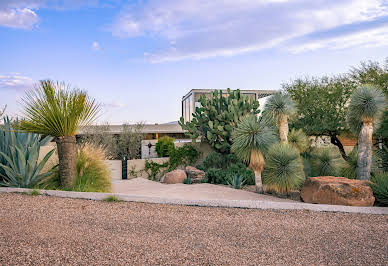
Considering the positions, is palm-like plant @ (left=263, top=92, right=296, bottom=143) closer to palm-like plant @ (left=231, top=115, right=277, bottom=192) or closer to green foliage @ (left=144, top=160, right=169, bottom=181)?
palm-like plant @ (left=231, top=115, right=277, bottom=192)

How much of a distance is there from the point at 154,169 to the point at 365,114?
8133 millimetres

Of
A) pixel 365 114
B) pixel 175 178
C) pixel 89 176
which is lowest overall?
pixel 175 178

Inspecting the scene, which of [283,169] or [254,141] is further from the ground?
[254,141]

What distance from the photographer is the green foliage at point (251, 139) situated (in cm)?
780

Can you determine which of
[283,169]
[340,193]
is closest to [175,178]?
[283,169]

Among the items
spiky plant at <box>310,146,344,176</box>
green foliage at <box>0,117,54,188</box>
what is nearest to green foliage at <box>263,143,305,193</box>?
spiky plant at <box>310,146,344,176</box>

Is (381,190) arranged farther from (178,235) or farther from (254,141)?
(178,235)

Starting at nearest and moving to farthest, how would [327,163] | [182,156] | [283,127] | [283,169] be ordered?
[283,169] < [283,127] < [327,163] < [182,156]

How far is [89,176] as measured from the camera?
24.3 feet

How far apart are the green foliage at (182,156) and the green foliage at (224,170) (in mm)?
1323

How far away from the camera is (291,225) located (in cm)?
483

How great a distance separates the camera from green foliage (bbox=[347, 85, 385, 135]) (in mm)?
7613

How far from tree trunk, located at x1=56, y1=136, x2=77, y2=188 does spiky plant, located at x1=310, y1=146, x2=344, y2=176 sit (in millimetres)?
5846

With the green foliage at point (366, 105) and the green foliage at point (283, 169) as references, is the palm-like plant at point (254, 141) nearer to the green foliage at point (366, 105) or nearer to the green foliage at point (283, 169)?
the green foliage at point (283, 169)
